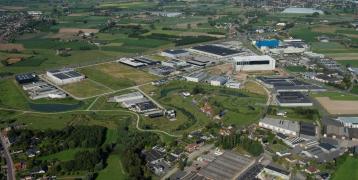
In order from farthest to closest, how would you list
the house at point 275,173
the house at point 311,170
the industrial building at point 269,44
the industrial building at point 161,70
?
the industrial building at point 269,44 → the industrial building at point 161,70 → the house at point 311,170 → the house at point 275,173

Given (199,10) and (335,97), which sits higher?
(199,10)

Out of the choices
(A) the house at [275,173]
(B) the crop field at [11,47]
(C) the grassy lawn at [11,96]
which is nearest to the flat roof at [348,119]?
(A) the house at [275,173]

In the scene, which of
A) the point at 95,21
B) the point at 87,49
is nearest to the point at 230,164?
the point at 87,49

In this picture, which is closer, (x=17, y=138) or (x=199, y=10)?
(x=17, y=138)

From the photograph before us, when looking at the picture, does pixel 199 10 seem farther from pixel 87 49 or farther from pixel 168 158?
pixel 168 158

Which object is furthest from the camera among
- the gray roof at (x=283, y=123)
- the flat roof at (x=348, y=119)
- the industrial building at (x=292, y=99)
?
the industrial building at (x=292, y=99)

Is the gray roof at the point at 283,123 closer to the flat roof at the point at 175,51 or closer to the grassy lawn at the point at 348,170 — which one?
the grassy lawn at the point at 348,170
